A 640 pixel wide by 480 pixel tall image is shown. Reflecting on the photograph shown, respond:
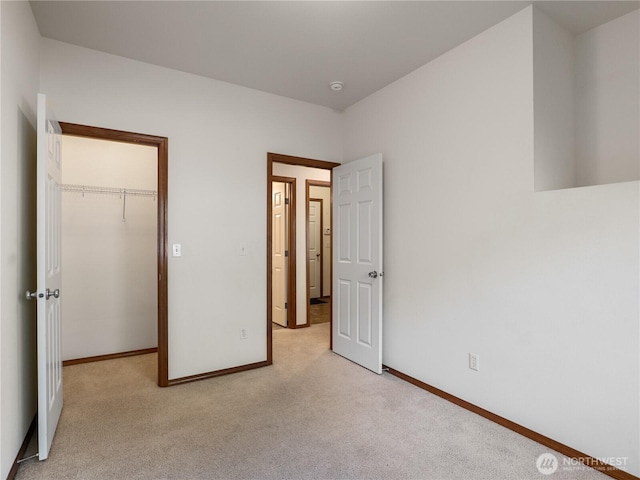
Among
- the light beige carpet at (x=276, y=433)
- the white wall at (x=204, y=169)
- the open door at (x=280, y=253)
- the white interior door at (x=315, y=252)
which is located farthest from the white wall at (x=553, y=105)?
the white interior door at (x=315, y=252)

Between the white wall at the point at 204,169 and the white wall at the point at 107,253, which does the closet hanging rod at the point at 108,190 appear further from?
the white wall at the point at 204,169

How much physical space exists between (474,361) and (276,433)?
1419 millimetres

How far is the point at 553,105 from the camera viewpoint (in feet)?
7.61

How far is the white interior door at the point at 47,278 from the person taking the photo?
187 cm

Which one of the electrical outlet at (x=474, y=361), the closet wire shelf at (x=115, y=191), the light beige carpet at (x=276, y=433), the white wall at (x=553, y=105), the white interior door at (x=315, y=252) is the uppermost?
the white wall at (x=553, y=105)

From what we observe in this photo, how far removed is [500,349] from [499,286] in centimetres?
41

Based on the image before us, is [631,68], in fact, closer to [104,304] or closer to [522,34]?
[522,34]

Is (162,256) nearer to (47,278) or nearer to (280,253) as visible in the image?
(47,278)

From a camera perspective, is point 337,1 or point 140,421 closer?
point 337,1

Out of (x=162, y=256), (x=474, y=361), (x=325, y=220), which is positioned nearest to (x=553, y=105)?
(x=474, y=361)

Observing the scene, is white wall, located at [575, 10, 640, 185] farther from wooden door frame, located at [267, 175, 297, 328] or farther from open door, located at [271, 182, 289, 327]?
open door, located at [271, 182, 289, 327]

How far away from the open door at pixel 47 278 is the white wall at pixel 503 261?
8.12 ft

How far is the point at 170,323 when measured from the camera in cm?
299

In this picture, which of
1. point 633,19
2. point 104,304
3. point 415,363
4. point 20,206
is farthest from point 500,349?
point 104,304
